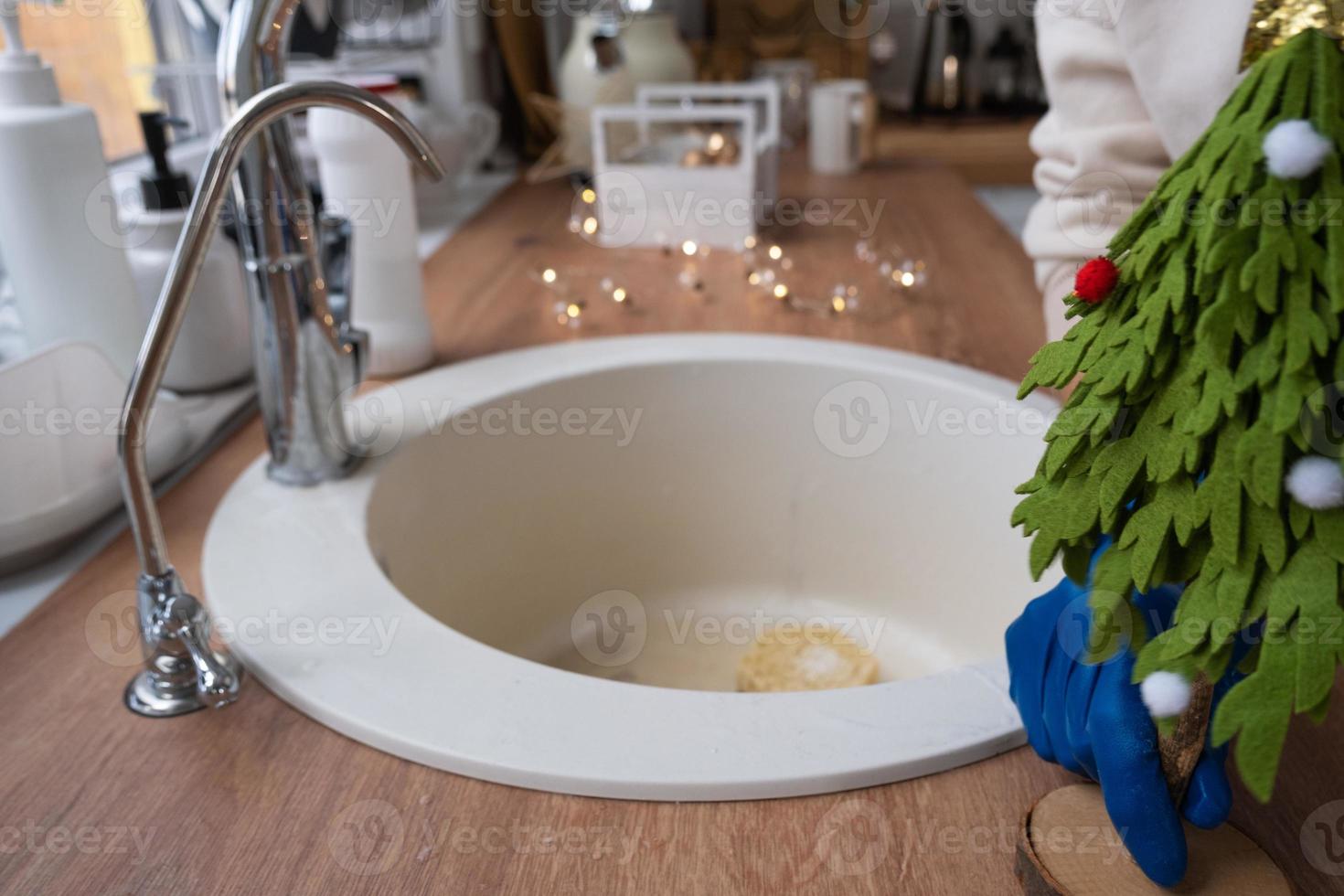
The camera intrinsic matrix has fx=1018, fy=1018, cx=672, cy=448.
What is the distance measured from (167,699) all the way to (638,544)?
532 millimetres

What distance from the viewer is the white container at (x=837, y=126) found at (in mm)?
1602

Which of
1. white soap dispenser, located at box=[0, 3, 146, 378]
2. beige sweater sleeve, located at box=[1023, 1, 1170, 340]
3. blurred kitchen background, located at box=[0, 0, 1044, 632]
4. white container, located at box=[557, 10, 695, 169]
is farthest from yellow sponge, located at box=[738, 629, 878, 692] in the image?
white container, located at box=[557, 10, 695, 169]

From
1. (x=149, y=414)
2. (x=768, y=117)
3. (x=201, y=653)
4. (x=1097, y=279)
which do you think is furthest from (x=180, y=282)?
(x=768, y=117)

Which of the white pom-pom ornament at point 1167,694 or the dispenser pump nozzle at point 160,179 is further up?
the dispenser pump nozzle at point 160,179

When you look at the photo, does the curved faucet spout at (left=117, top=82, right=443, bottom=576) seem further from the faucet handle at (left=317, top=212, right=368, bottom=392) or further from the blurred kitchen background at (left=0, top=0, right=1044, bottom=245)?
the blurred kitchen background at (left=0, top=0, right=1044, bottom=245)

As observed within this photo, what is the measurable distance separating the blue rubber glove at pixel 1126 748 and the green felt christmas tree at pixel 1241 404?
4 cm

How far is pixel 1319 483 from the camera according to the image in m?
0.27

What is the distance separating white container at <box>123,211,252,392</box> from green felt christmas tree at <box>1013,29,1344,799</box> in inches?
27.5

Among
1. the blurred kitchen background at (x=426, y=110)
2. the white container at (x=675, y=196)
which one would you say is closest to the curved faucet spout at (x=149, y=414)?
the blurred kitchen background at (x=426, y=110)

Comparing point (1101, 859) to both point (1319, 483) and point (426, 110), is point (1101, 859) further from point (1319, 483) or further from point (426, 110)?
point (426, 110)

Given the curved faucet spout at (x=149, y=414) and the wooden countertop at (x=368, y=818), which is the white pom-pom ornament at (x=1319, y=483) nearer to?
the wooden countertop at (x=368, y=818)

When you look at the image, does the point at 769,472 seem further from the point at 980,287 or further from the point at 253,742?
the point at 253,742

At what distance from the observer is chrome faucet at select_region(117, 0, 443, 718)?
47 centimetres

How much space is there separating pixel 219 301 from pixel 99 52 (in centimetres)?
66
